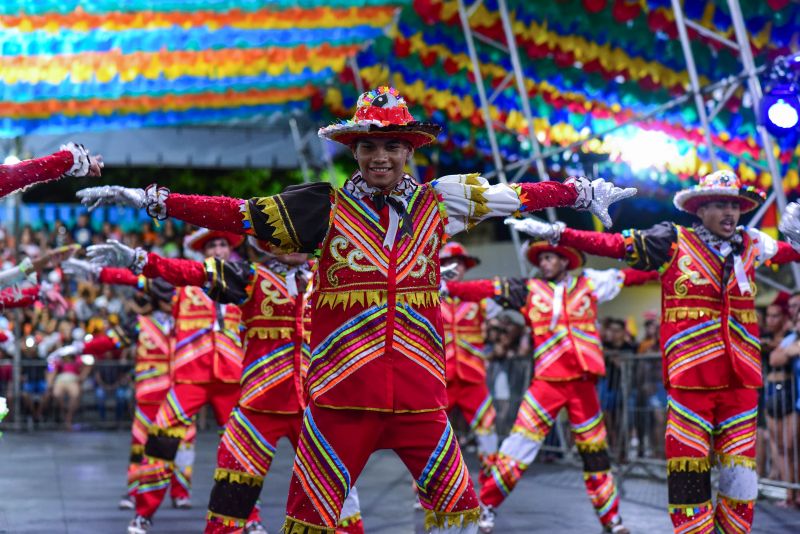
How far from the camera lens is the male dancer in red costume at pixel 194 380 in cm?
791

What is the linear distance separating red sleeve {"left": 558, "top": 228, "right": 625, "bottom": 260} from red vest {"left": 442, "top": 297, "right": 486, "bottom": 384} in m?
3.54

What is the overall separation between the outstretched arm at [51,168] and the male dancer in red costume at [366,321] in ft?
1.14

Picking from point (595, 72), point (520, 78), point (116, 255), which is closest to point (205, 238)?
point (116, 255)

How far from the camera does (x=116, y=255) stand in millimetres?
5891

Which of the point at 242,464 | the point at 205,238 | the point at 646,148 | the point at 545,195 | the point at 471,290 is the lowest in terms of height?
the point at 242,464

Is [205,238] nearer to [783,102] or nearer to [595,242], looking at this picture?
[595,242]

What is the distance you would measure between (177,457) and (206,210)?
4.93 meters

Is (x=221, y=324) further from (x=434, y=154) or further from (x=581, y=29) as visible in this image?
(x=434, y=154)

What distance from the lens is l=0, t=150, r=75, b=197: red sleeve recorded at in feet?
15.9

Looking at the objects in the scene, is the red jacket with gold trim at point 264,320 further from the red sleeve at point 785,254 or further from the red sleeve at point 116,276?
→ the red sleeve at point 785,254

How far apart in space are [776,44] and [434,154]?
7742 mm

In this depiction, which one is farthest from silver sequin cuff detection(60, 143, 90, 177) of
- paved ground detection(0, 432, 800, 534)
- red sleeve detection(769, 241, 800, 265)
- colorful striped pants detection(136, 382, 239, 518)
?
red sleeve detection(769, 241, 800, 265)

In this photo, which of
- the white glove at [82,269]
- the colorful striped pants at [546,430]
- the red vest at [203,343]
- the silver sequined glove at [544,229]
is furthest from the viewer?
the red vest at [203,343]

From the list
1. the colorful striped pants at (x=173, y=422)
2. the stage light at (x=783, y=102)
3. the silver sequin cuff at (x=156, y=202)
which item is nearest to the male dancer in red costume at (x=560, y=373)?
the stage light at (x=783, y=102)
